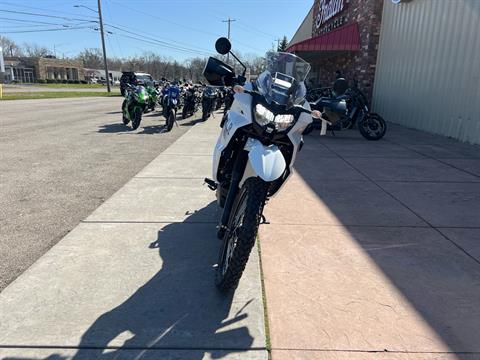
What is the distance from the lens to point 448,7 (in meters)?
10.4

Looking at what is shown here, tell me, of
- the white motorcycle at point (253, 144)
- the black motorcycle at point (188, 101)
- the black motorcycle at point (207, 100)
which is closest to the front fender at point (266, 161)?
the white motorcycle at point (253, 144)

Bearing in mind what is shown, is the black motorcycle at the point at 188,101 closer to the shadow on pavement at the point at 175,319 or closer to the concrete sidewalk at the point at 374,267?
the concrete sidewalk at the point at 374,267

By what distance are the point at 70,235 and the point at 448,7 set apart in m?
11.2

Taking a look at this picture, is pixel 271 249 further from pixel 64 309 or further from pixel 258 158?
pixel 64 309

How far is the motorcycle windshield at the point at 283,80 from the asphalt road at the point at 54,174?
7.88ft

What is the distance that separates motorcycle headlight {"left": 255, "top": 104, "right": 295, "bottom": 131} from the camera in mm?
2719

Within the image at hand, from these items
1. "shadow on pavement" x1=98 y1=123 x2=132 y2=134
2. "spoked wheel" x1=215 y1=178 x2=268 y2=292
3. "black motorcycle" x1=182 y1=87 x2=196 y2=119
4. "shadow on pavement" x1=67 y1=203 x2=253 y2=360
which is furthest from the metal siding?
"shadow on pavement" x1=98 y1=123 x2=132 y2=134

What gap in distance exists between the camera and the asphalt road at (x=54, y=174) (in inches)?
144

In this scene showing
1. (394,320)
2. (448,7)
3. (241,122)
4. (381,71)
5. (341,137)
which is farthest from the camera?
(381,71)

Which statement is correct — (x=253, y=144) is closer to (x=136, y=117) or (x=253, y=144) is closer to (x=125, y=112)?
(x=136, y=117)

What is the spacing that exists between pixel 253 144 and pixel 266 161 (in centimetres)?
25

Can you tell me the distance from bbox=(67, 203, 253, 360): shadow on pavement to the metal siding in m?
8.76

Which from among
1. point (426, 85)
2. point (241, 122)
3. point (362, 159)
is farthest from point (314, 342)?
point (426, 85)

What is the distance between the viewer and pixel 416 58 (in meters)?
11.9
